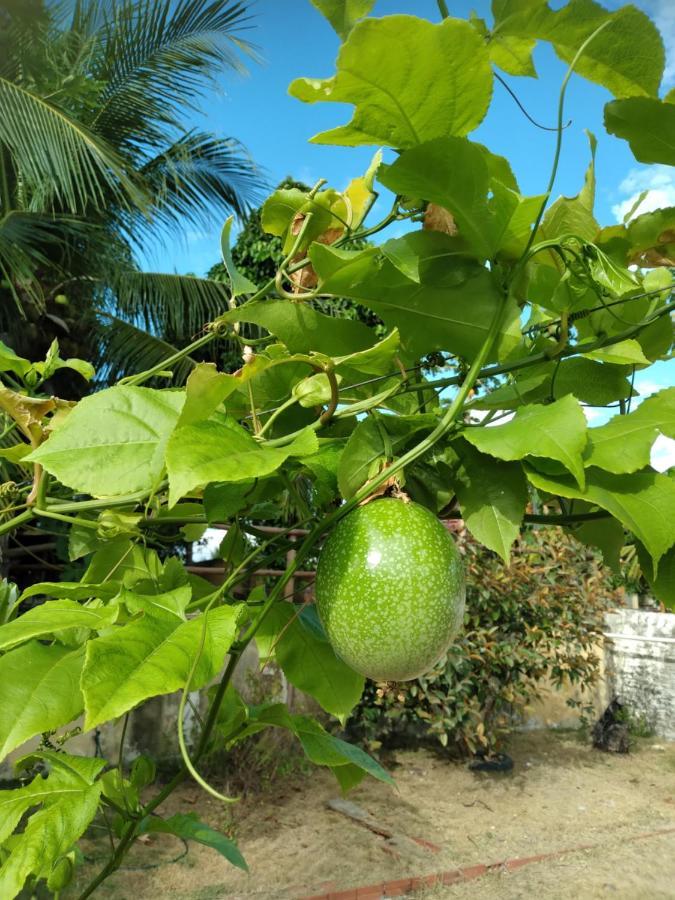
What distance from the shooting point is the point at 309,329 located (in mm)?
537

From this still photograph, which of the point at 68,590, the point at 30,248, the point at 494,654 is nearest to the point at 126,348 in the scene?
the point at 30,248

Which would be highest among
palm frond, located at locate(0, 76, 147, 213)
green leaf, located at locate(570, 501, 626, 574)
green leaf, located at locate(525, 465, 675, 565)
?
palm frond, located at locate(0, 76, 147, 213)

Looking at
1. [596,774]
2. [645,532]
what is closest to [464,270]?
[645,532]

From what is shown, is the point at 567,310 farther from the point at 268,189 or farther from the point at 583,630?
the point at 268,189

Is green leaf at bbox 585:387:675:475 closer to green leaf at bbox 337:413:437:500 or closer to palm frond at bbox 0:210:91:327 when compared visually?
green leaf at bbox 337:413:437:500

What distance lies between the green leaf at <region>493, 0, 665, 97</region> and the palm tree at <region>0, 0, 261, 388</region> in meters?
4.61

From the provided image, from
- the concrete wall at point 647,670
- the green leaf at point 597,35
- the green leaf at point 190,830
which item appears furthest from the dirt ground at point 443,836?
the green leaf at point 597,35

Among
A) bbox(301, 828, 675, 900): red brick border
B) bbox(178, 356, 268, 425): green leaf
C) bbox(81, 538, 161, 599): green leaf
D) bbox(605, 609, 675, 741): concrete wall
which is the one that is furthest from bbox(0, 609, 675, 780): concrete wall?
bbox(178, 356, 268, 425): green leaf

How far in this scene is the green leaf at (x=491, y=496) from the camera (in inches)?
18.9

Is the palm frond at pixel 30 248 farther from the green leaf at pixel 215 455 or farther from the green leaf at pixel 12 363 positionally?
the green leaf at pixel 215 455

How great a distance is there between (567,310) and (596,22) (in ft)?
0.62

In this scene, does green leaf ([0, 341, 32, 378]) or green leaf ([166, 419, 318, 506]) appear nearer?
green leaf ([166, 419, 318, 506])

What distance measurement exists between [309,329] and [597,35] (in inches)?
10.7

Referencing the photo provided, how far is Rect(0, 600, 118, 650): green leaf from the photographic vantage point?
1.43ft
